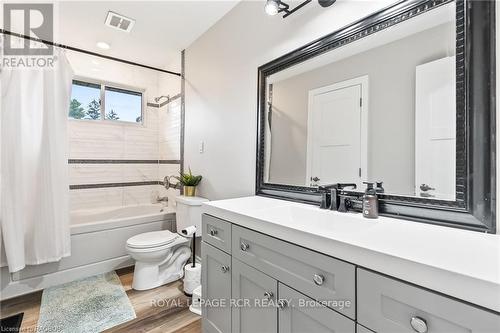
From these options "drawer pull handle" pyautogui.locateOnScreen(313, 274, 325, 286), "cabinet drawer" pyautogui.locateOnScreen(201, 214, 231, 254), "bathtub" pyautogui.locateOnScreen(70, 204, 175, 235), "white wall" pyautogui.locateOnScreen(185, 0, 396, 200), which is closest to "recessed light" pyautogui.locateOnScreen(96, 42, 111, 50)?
"white wall" pyautogui.locateOnScreen(185, 0, 396, 200)

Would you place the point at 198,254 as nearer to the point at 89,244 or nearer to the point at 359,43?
the point at 89,244

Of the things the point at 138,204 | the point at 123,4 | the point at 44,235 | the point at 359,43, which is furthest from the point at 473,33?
the point at 138,204

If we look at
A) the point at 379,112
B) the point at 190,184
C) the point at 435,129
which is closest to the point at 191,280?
the point at 190,184

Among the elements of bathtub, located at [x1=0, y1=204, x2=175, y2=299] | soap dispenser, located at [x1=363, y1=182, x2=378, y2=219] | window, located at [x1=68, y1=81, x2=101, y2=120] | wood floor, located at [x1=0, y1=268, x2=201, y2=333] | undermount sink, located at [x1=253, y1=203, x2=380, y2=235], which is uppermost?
window, located at [x1=68, y1=81, x2=101, y2=120]

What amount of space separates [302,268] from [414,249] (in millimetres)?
365

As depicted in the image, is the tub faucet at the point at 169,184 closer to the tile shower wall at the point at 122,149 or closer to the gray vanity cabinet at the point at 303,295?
the tile shower wall at the point at 122,149

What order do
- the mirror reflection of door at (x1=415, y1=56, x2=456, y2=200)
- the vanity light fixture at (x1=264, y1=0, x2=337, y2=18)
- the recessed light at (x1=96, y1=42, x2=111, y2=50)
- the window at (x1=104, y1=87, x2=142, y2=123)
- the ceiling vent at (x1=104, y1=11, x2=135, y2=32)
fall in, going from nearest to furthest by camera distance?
1. the mirror reflection of door at (x1=415, y1=56, x2=456, y2=200)
2. the vanity light fixture at (x1=264, y1=0, x2=337, y2=18)
3. the ceiling vent at (x1=104, y1=11, x2=135, y2=32)
4. the recessed light at (x1=96, y1=42, x2=111, y2=50)
5. the window at (x1=104, y1=87, x2=142, y2=123)

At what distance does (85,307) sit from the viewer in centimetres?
177

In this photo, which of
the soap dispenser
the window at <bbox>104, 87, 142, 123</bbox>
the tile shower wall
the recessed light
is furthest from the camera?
the window at <bbox>104, 87, 142, 123</bbox>

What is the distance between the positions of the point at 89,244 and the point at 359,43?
2.71m

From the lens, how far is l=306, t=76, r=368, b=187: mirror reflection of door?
3.96 feet

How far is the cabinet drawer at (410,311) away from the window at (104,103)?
3.37m

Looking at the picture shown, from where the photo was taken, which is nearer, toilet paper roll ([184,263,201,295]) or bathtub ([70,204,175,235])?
toilet paper roll ([184,263,201,295])

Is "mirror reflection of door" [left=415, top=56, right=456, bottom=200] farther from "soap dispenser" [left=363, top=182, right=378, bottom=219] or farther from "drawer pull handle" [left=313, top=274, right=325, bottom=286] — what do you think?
"drawer pull handle" [left=313, top=274, right=325, bottom=286]
